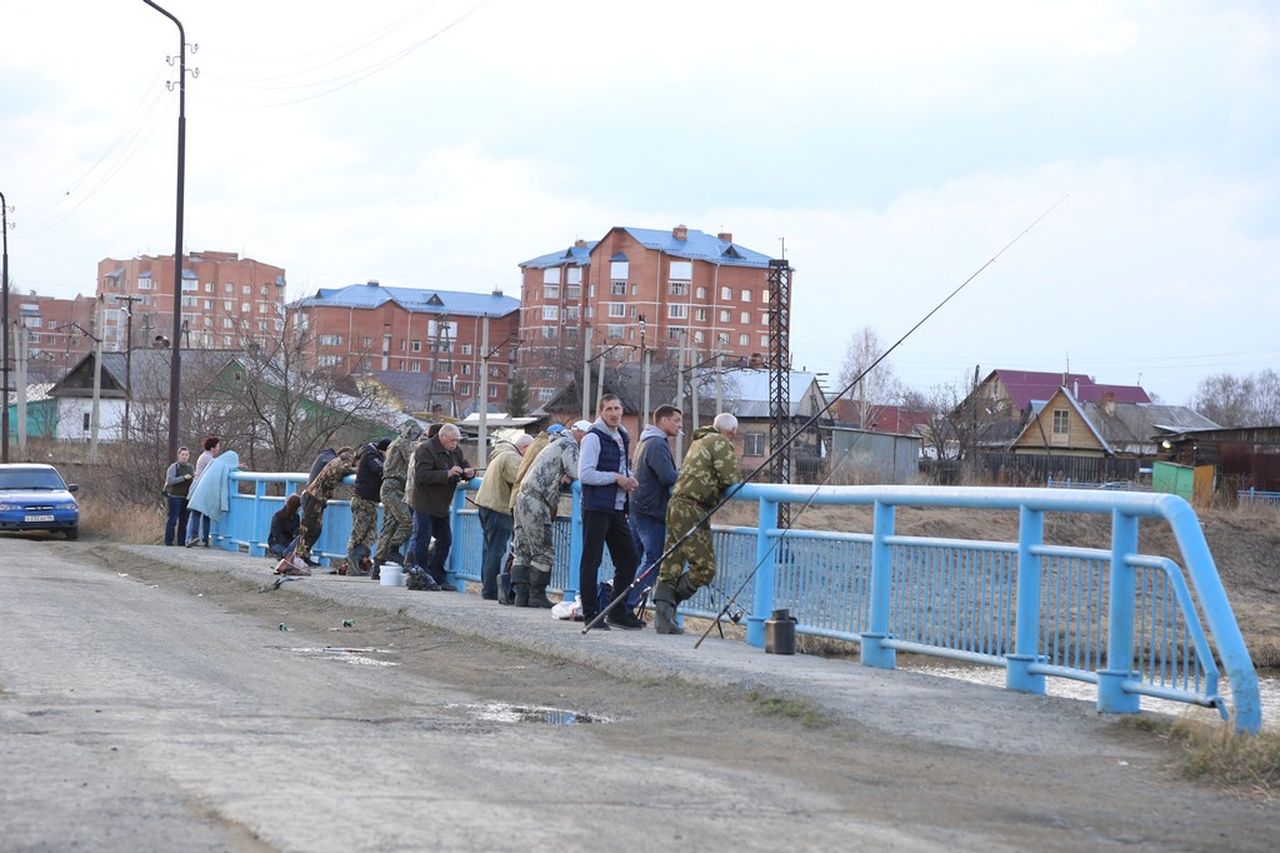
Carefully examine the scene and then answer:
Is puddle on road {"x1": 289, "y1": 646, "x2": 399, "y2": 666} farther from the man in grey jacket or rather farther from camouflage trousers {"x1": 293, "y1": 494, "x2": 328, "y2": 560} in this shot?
camouflage trousers {"x1": 293, "y1": 494, "x2": 328, "y2": 560}

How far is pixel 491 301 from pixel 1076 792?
166952mm

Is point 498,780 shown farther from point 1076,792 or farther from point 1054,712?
point 1054,712

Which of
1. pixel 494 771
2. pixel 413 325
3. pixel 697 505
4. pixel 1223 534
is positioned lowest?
pixel 1223 534

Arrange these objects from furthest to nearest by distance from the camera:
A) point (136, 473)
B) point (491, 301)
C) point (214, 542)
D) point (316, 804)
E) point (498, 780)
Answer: point (491, 301), point (136, 473), point (214, 542), point (498, 780), point (316, 804)

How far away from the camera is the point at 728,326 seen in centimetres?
14662

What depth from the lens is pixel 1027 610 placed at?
9.05 m

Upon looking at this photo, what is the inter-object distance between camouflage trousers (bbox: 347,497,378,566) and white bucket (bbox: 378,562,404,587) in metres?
1.70

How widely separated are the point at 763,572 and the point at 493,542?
15.5 feet

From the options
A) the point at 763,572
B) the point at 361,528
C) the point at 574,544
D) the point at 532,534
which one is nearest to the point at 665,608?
the point at 763,572

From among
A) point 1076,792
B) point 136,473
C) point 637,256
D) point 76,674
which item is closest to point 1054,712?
point 1076,792

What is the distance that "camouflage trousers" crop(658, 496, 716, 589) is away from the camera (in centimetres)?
1178

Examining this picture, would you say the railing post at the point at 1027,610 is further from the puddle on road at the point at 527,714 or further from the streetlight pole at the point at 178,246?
the streetlight pole at the point at 178,246

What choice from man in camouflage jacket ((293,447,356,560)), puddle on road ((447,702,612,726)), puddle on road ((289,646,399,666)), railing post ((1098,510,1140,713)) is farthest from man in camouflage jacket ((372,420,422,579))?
railing post ((1098,510,1140,713))

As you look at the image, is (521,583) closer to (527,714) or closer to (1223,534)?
(527,714)
